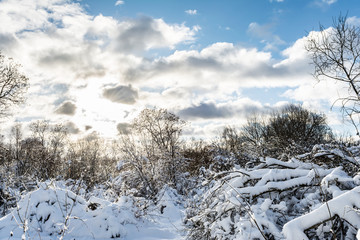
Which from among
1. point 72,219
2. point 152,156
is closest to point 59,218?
point 72,219

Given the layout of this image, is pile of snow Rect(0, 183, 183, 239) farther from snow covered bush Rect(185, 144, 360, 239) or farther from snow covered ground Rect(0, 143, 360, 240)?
snow covered bush Rect(185, 144, 360, 239)

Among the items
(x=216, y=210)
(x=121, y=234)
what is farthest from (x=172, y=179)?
(x=216, y=210)

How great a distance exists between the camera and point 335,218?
7.36 ft

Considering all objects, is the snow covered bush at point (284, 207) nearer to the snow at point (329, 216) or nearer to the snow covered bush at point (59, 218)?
the snow at point (329, 216)

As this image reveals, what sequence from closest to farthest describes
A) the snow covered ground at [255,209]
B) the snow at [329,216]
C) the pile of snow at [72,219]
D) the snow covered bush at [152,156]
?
the snow at [329,216] → the snow covered ground at [255,209] → the pile of snow at [72,219] → the snow covered bush at [152,156]

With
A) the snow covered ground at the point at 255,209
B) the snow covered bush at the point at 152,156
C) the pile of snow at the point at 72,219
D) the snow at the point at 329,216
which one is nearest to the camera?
the snow at the point at 329,216

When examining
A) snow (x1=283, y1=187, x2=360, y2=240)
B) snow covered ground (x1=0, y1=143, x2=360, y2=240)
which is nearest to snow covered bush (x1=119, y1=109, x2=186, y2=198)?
snow covered ground (x1=0, y1=143, x2=360, y2=240)

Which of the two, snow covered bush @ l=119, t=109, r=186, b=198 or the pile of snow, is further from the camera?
snow covered bush @ l=119, t=109, r=186, b=198

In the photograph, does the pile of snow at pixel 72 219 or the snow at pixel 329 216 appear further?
the pile of snow at pixel 72 219

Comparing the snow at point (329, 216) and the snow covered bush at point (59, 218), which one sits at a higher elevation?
the snow at point (329, 216)

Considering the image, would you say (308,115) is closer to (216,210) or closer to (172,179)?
(172,179)

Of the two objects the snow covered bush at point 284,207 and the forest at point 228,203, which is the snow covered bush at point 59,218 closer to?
the forest at point 228,203

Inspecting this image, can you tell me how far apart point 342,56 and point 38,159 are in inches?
721

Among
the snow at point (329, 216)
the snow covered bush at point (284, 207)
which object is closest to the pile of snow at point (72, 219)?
the snow covered bush at point (284, 207)
